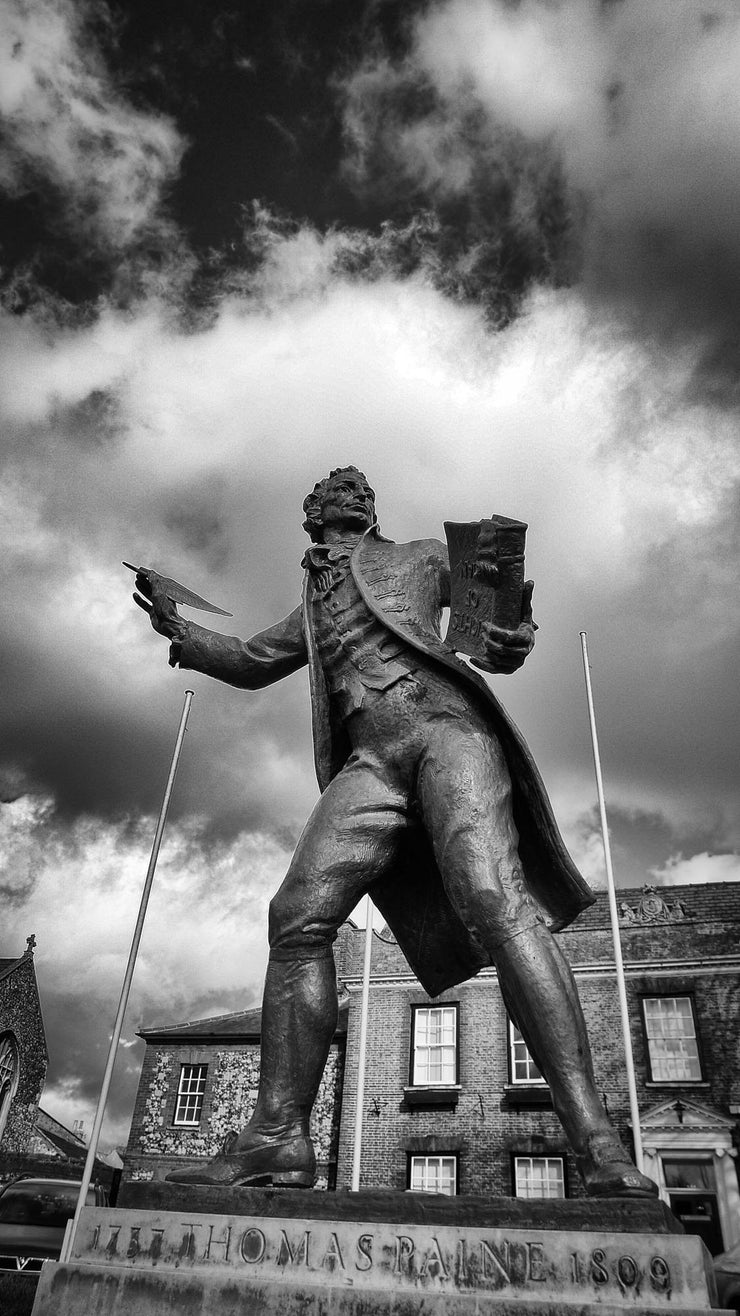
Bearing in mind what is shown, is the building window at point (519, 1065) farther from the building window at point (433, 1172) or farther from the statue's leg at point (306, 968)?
the statue's leg at point (306, 968)

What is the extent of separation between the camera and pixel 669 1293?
2211mm

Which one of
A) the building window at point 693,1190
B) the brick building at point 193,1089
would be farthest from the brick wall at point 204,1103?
the building window at point 693,1190

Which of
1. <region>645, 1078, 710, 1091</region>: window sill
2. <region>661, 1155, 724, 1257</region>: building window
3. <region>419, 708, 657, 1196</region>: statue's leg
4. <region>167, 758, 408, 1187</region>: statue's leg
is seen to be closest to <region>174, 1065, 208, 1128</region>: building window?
<region>645, 1078, 710, 1091</region>: window sill

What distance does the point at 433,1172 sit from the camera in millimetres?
19906

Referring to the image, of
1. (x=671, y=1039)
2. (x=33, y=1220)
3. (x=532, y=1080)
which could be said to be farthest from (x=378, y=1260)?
(x=671, y=1039)

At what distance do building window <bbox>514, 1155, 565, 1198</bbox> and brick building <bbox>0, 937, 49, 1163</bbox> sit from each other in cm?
2214

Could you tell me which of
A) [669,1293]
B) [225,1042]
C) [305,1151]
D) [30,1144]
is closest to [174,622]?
[305,1151]

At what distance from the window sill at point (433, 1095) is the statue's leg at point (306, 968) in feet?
61.4

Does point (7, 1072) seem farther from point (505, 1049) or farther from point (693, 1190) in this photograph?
point (693, 1190)

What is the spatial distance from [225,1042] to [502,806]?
22.8 m

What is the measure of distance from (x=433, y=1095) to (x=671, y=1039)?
5.22m

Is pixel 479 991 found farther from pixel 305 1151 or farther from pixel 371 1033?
pixel 305 1151

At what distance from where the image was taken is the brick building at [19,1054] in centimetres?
3422

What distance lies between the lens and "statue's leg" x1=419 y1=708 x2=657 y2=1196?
2.77 meters
